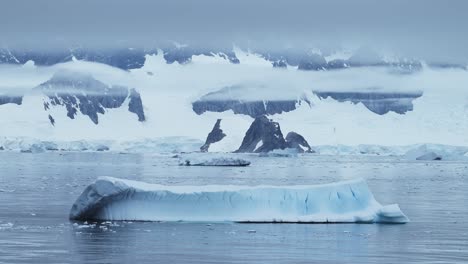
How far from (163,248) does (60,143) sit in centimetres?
18084

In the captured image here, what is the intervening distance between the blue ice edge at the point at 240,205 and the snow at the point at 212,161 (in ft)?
202

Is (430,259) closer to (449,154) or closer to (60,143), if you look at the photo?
(449,154)

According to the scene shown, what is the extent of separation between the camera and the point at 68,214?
28.0 metres

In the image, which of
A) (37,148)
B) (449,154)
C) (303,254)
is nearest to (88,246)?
(303,254)

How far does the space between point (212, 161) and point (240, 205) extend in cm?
6452

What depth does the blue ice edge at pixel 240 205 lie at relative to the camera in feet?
84.5

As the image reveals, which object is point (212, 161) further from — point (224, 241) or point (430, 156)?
point (224, 241)

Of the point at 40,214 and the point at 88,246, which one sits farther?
the point at 40,214

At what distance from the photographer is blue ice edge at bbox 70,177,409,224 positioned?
25750 millimetres

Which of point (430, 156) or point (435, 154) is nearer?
point (435, 154)

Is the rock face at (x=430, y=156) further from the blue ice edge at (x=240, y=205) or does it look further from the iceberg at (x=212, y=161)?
the blue ice edge at (x=240, y=205)

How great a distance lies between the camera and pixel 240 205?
26.3 meters

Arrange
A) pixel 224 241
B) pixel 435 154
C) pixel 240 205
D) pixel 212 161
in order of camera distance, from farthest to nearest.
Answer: pixel 435 154 → pixel 212 161 → pixel 240 205 → pixel 224 241

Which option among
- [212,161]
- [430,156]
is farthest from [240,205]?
[430,156]
